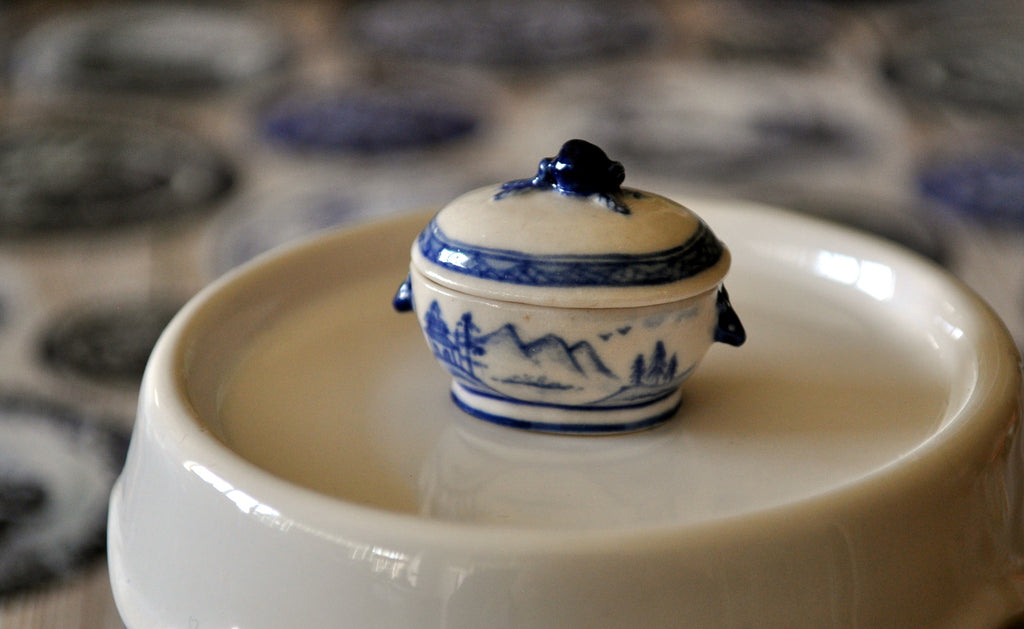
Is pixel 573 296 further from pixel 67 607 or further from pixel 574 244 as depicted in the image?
pixel 67 607

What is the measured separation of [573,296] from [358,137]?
0.87 metres

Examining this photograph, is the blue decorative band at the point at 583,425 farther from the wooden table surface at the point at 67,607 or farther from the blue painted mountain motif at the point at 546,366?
the wooden table surface at the point at 67,607

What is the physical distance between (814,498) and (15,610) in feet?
1.28

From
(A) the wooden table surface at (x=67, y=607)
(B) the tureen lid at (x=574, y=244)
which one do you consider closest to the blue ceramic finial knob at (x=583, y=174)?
(B) the tureen lid at (x=574, y=244)

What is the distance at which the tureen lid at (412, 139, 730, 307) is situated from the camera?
41 centimetres

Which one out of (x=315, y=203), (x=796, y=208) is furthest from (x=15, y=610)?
(x=796, y=208)

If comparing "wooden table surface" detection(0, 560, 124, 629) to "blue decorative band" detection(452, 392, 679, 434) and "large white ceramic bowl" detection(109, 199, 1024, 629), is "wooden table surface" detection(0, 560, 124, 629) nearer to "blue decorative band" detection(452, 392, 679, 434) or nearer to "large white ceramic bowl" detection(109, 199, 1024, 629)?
"large white ceramic bowl" detection(109, 199, 1024, 629)

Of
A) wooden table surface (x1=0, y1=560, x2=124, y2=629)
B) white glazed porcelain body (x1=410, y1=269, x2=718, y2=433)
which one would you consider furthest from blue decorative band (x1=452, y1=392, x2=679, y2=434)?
wooden table surface (x1=0, y1=560, x2=124, y2=629)

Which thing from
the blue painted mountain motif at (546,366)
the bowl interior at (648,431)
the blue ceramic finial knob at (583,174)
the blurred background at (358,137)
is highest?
the blue ceramic finial knob at (583,174)

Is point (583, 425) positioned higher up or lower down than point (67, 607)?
higher up

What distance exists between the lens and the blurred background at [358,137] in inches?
29.1

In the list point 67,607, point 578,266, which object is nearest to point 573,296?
point 578,266

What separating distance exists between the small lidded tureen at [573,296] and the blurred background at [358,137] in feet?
0.80

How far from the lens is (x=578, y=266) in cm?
41
